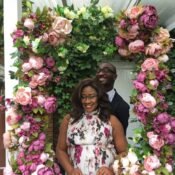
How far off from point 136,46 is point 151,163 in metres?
0.69

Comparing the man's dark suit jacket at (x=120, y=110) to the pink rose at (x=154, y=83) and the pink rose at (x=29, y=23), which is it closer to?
the pink rose at (x=154, y=83)

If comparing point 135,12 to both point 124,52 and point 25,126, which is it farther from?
point 25,126

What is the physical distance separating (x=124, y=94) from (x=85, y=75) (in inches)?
50.7

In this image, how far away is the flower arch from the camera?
252 centimetres

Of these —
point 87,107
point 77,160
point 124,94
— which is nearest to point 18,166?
point 77,160

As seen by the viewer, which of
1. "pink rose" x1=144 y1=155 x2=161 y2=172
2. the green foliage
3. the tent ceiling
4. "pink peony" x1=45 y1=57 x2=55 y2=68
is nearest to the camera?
"pink rose" x1=144 y1=155 x2=161 y2=172

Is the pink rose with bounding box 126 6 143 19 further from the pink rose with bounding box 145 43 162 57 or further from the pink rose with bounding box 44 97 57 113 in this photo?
the pink rose with bounding box 44 97 57 113

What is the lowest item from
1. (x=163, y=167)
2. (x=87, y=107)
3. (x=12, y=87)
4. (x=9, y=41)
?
(x=163, y=167)

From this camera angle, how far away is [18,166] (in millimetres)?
2604

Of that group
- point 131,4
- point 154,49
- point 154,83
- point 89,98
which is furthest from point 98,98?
point 131,4

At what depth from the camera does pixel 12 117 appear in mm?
2613

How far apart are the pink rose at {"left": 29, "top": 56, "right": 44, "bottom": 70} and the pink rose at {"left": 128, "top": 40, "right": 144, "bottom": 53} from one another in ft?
1.77

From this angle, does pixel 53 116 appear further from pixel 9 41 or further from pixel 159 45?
pixel 159 45

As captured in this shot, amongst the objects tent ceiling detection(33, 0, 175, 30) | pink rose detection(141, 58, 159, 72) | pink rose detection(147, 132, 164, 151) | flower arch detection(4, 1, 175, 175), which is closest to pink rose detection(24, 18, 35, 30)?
flower arch detection(4, 1, 175, 175)
